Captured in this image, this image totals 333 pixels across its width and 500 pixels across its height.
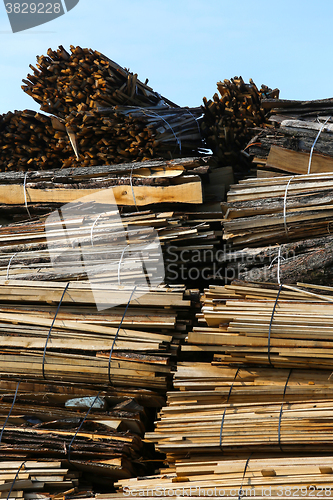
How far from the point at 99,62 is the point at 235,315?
13.1 ft

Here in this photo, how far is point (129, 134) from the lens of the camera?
610 centimetres

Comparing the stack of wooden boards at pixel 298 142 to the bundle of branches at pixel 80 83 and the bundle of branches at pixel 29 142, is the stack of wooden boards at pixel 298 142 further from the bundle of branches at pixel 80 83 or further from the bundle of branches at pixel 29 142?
the bundle of branches at pixel 29 142

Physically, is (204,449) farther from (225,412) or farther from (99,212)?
(99,212)

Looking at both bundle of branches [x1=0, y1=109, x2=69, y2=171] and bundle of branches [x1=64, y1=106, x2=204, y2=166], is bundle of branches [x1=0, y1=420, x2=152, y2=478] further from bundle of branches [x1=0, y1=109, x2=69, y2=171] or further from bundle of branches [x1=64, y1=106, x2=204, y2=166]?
bundle of branches [x1=0, y1=109, x2=69, y2=171]

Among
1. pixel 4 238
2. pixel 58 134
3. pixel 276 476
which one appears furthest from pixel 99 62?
pixel 276 476

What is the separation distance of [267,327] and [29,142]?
15.4 ft

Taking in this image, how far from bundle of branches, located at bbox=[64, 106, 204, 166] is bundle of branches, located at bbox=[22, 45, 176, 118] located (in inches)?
9.5

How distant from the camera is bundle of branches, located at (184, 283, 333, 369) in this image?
3.91 metres

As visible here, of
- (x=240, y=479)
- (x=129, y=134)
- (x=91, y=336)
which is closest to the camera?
(x=240, y=479)

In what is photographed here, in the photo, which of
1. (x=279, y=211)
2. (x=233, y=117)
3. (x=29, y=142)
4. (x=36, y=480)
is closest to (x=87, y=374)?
(x=36, y=480)

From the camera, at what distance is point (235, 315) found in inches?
163

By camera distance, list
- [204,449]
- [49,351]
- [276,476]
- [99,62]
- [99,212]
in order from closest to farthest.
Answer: [276,476] → [204,449] → [49,351] → [99,212] → [99,62]

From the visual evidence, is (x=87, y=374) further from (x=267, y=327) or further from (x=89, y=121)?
(x=89, y=121)

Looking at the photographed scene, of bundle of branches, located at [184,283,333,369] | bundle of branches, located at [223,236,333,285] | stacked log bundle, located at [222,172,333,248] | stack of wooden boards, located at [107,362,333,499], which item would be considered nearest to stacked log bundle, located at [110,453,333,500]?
stack of wooden boards, located at [107,362,333,499]
